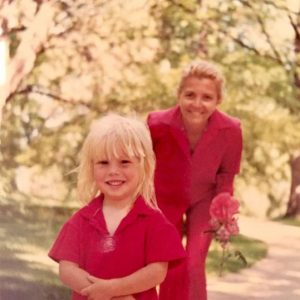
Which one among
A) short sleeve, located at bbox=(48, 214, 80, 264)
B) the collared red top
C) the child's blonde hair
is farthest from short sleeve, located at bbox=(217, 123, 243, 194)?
short sleeve, located at bbox=(48, 214, 80, 264)

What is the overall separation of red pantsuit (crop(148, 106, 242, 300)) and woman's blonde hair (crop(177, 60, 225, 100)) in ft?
0.12

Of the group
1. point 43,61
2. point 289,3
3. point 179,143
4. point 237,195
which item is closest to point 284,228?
point 237,195

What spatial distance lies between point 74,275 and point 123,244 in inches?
3.3

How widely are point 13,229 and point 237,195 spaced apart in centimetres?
37

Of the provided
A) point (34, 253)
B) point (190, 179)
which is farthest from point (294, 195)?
point (34, 253)

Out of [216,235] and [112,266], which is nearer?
[112,266]

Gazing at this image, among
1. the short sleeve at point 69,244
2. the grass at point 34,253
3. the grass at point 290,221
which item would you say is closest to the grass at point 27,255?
the grass at point 34,253

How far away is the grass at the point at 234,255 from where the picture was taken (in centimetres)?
104

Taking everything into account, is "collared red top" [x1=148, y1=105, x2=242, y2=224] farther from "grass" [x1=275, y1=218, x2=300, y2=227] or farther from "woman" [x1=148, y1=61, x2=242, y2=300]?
"grass" [x1=275, y1=218, x2=300, y2=227]

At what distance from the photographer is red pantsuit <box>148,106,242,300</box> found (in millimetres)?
1016

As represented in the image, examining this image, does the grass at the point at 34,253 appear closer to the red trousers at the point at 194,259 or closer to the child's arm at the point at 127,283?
the red trousers at the point at 194,259

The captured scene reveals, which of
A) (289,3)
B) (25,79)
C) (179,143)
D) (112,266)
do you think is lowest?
(112,266)

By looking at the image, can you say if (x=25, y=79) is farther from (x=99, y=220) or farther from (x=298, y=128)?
(x=298, y=128)

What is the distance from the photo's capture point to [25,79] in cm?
111
